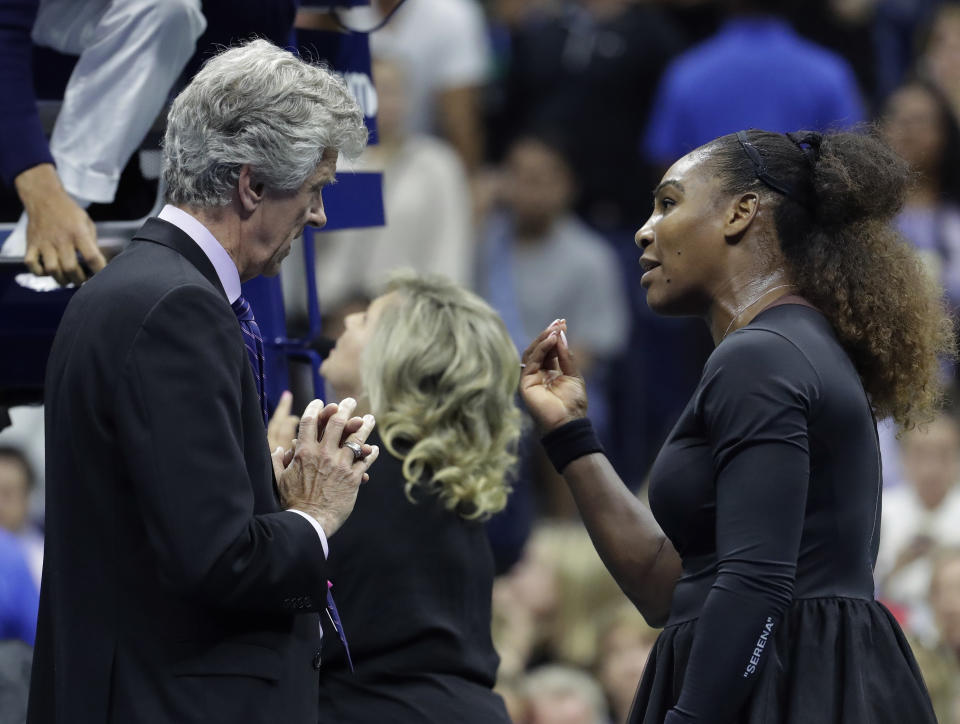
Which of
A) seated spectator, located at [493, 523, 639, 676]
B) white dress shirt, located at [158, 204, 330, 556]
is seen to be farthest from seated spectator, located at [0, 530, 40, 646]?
seated spectator, located at [493, 523, 639, 676]

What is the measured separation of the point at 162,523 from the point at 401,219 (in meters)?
4.59

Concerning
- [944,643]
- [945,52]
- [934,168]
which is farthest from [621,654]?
[945,52]

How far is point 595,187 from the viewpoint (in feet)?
25.2

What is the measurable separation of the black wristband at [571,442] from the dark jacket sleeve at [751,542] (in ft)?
1.96

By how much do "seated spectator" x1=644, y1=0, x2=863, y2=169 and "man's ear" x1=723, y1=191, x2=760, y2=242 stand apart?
366 cm

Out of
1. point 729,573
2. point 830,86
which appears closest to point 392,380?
point 729,573

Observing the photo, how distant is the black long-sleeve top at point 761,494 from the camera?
2.57 meters

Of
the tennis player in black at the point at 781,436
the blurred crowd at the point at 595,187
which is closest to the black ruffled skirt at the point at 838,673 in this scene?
the tennis player in black at the point at 781,436

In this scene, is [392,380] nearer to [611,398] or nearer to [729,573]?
[729,573]

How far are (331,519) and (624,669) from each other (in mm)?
3018

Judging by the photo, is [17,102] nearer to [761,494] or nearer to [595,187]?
[761,494]

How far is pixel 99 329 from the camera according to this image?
2.44 m

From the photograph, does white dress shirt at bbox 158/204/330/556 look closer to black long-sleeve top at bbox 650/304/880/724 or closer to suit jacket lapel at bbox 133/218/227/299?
suit jacket lapel at bbox 133/218/227/299

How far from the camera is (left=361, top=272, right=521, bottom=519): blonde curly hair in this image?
Answer: 11.5ft
